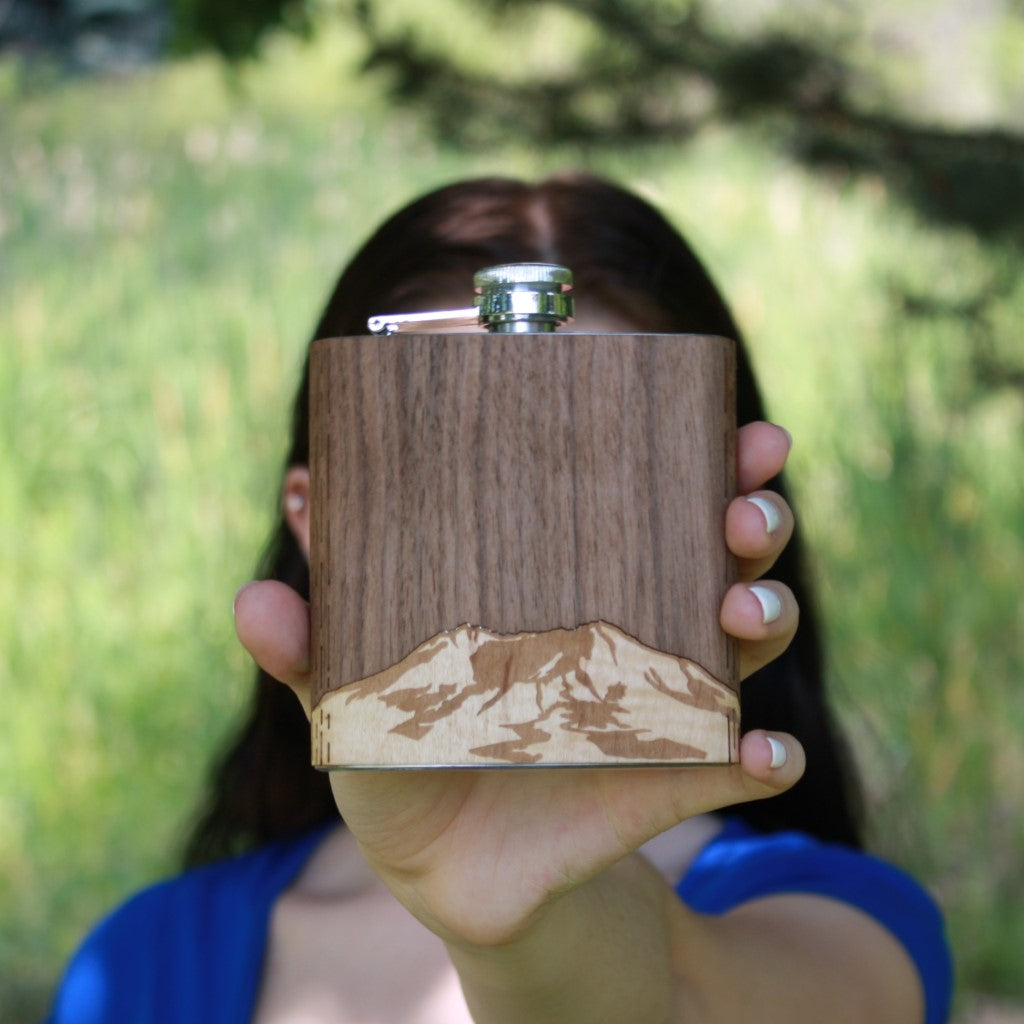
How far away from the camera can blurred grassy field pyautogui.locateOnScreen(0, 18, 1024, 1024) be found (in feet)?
9.34

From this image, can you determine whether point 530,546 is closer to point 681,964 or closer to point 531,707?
point 531,707

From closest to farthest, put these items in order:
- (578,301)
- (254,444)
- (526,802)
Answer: (526,802), (578,301), (254,444)

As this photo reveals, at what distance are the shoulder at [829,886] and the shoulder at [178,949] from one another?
0.56 meters

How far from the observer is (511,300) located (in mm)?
1161

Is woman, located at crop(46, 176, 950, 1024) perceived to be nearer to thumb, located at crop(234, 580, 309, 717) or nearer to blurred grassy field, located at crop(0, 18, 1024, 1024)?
thumb, located at crop(234, 580, 309, 717)

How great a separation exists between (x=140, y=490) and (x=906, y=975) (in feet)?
6.87

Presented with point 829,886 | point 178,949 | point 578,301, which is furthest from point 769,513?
point 178,949

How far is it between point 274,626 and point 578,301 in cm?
74

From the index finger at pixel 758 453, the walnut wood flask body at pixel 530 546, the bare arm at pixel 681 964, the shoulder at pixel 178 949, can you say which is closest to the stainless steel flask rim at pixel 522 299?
the walnut wood flask body at pixel 530 546

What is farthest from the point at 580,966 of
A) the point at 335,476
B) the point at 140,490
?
the point at 140,490

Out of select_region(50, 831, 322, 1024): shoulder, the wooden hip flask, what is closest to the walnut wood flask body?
the wooden hip flask

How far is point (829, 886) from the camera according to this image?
180 centimetres

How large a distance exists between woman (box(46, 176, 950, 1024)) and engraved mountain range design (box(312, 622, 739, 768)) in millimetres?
62

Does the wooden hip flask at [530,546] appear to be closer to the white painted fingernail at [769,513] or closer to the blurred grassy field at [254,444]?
the white painted fingernail at [769,513]
